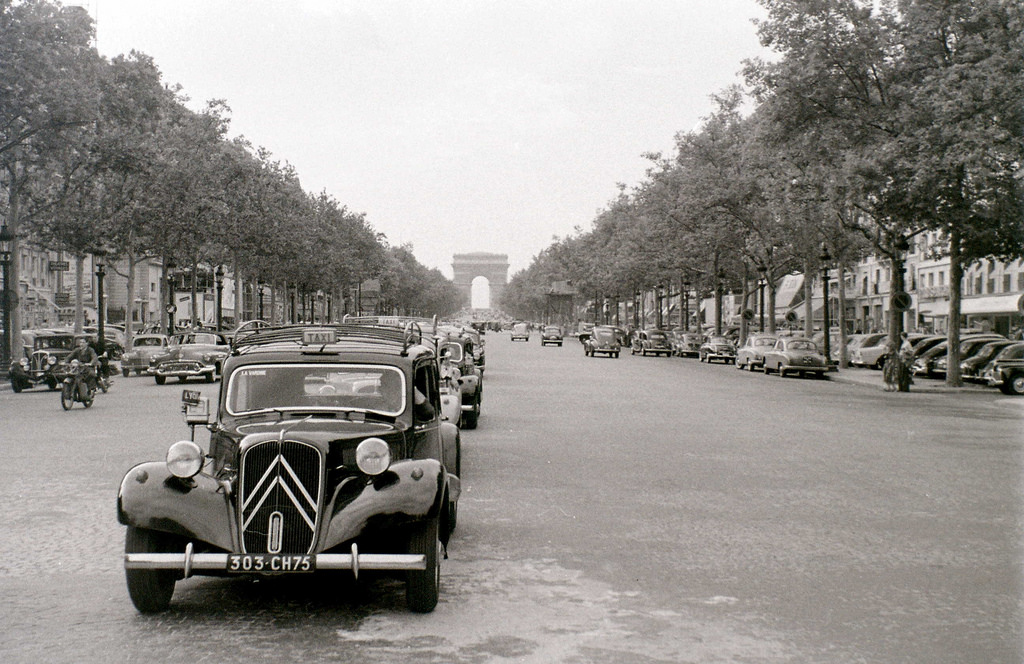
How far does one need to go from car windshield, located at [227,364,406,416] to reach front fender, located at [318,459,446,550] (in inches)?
42.0

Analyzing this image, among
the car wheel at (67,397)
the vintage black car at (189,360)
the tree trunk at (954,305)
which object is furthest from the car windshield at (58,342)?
the tree trunk at (954,305)

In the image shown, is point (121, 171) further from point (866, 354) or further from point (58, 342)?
point (866, 354)

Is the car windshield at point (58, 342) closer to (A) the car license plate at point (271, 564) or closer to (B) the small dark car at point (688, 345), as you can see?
(A) the car license plate at point (271, 564)

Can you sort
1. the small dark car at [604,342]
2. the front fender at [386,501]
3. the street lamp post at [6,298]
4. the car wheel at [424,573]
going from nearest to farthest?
the front fender at [386,501]
the car wheel at [424,573]
the street lamp post at [6,298]
the small dark car at [604,342]

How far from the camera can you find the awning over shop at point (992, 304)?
57188 millimetres

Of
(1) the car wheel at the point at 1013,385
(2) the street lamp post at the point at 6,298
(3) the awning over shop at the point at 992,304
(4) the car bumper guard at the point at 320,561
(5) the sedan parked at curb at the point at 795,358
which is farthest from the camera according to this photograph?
(3) the awning over shop at the point at 992,304

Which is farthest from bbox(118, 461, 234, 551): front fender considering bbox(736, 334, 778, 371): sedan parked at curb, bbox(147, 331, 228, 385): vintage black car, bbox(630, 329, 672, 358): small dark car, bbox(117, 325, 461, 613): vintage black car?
bbox(630, 329, 672, 358): small dark car

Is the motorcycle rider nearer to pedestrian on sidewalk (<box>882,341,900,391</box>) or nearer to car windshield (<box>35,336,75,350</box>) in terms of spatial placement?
car windshield (<box>35,336,75,350</box>)

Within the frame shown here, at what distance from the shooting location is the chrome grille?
6113 millimetres

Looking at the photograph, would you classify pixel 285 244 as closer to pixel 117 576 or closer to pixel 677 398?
pixel 677 398

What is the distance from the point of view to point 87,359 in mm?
23516

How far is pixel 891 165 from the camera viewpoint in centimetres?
2795

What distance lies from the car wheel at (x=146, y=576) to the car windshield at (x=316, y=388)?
134cm

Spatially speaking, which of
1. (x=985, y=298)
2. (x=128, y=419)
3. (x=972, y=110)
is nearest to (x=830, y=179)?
(x=972, y=110)
